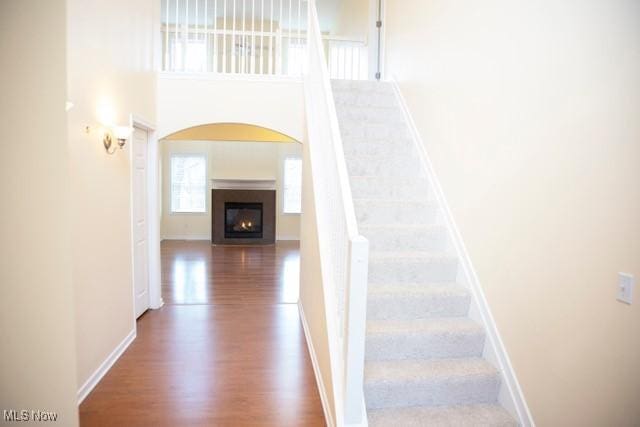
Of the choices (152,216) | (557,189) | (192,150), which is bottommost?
(152,216)

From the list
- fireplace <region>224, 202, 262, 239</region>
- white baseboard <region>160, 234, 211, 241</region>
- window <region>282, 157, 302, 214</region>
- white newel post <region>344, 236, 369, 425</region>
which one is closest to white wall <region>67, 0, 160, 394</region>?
white newel post <region>344, 236, 369, 425</region>

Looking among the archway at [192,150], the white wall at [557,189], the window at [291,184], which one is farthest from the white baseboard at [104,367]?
the window at [291,184]

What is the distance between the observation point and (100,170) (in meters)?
3.22

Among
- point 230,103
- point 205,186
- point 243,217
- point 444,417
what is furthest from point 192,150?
point 444,417

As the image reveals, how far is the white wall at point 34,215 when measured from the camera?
1112 millimetres

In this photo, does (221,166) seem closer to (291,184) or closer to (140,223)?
(291,184)

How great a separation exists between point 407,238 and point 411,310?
0.63 meters

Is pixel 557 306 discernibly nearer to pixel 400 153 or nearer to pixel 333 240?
pixel 333 240

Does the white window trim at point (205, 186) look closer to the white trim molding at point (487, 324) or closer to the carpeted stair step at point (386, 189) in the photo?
the carpeted stair step at point (386, 189)

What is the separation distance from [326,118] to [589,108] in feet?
5.13

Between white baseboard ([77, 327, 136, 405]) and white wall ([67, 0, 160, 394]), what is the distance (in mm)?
43

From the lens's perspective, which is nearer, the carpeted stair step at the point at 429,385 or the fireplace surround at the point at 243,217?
the carpeted stair step at the point at 429,385

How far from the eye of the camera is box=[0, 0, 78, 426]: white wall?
1112mm

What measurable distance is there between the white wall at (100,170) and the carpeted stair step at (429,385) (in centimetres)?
202
